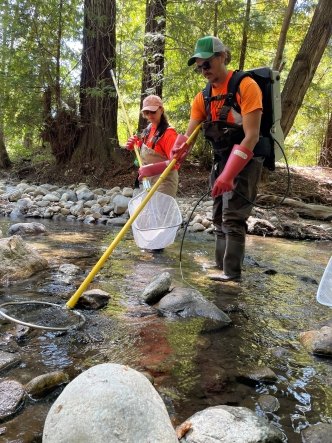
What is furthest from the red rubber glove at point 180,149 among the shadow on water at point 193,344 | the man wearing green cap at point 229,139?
the shadow on water at point 193,344

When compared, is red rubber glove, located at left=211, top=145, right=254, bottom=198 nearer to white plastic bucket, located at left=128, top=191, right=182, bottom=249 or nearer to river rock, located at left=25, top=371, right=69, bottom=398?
white plastic bucket, located at left=128, top=191, right=182, bottom=249

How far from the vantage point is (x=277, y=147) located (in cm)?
366

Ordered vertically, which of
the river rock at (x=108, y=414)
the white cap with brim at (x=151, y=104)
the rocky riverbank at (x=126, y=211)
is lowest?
the rocky riverbank at (x=126, y=211)

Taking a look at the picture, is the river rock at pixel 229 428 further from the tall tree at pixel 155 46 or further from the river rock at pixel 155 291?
the tall tree at pixel 155 46

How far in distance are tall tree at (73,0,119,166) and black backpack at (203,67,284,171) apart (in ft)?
22.6

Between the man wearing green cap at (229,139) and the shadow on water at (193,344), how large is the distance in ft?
1.54

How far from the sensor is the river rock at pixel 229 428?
5.13 feet

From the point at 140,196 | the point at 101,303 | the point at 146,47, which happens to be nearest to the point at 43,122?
the point at 146,47

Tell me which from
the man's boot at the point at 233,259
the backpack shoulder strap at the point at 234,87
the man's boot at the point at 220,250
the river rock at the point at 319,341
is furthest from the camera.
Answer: the man's boot at the point at 220,250

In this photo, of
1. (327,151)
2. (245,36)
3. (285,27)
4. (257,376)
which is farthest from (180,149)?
(327,151)

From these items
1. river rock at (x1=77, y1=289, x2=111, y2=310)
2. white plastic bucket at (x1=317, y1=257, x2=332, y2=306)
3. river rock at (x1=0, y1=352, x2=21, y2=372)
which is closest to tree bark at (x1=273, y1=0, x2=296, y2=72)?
river rock at (x1=77, y1=289, x2=111, y2=310)

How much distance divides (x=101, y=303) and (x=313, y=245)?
161 inches

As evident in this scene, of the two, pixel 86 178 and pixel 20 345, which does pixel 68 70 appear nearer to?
pixel 86 178

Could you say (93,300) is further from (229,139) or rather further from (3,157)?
(3,157)
